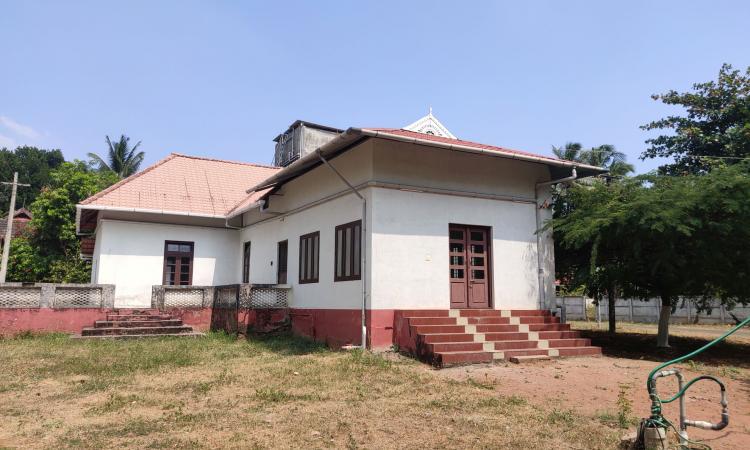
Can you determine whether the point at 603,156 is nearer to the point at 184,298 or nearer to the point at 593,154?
the point at 593,154

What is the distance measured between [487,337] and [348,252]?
3.44 meters

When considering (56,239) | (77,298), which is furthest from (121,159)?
(77,298)

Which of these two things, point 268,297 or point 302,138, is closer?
point 268,297

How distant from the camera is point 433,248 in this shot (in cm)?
1128

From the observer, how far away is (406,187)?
439 inches

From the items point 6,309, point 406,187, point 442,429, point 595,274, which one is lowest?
point 442,429

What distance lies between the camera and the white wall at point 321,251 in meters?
11.7

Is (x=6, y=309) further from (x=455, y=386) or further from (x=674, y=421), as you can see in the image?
(x=674, y=421)

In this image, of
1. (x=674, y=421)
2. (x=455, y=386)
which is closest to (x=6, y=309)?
(x=455, y=386)

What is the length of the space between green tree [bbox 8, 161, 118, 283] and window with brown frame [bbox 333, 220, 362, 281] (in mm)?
20228

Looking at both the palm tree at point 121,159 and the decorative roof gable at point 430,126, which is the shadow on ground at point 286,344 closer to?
the decorative roof gable at point 430,126

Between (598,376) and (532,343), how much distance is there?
78.8 inches

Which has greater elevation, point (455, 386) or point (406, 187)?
point (406, 187)

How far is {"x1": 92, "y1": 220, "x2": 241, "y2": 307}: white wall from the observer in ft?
55.0
